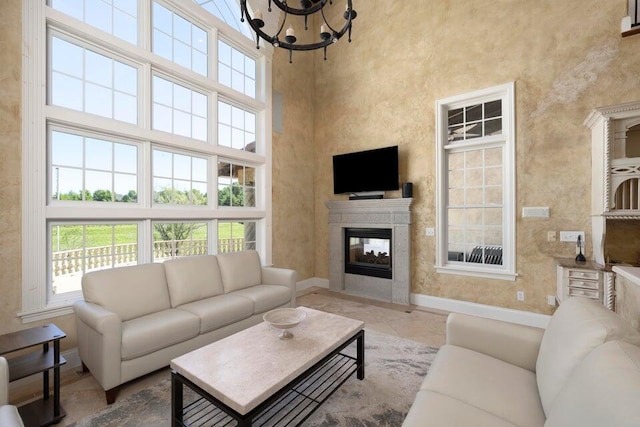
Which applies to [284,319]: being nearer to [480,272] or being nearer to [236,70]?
[480,272]

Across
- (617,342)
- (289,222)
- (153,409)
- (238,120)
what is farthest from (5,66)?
(617,342)

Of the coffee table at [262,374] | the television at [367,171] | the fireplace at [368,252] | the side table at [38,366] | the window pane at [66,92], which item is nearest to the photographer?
the coffee table at [262,374]

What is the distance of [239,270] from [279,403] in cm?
176

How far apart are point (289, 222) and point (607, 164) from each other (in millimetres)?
4069

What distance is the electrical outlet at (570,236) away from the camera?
3.17 meters

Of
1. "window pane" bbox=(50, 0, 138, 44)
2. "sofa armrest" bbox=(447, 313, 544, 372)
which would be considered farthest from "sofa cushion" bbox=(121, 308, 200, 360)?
"window pane" bbox=(50, 0, 138, 44)

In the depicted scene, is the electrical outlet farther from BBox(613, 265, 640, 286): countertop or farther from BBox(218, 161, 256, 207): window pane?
BBox(218, 161, 256, 207): window pane

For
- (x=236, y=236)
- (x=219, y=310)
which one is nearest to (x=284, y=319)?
(x=219, y=310)

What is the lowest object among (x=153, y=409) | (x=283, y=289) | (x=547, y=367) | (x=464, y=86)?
(x=153, y=409)

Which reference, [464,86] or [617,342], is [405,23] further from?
[617,342]

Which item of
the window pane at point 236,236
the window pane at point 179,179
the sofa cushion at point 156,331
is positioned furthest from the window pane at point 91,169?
the sofa cushion at point 156,331

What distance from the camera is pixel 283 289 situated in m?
3.50

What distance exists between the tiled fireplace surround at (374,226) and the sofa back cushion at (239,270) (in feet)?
5.42

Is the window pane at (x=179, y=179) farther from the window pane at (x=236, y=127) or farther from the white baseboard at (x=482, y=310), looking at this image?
the white baseboard at (x=482, y=310)
